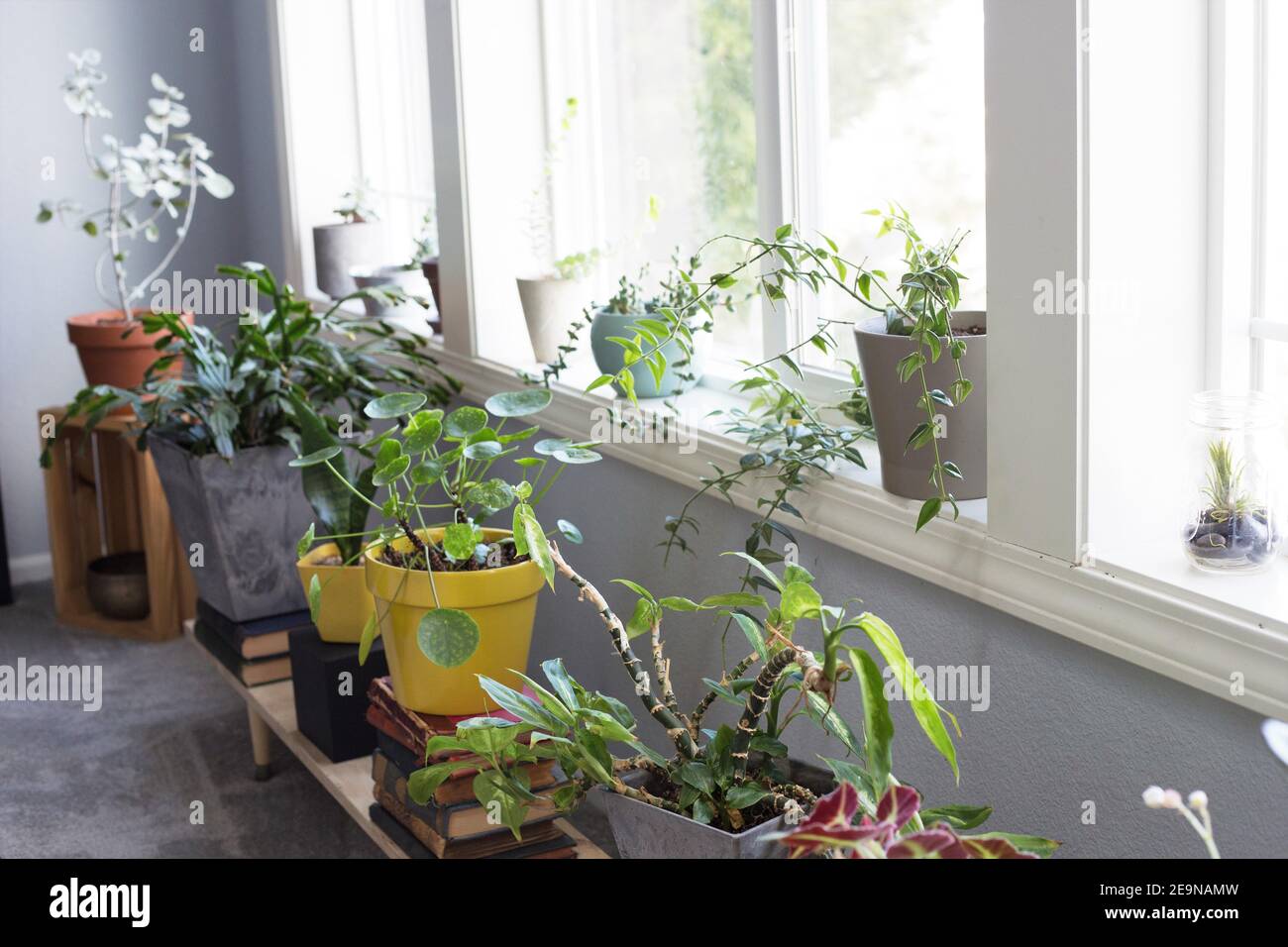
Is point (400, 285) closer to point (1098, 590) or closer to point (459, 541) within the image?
point (459, 541)

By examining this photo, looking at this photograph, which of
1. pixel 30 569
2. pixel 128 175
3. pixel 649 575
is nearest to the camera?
pixel 649 575

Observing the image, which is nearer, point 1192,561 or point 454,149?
point 1192,561

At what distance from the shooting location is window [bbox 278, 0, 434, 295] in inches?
142

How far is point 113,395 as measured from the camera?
8.76ft

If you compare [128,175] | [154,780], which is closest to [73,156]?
[128,175]

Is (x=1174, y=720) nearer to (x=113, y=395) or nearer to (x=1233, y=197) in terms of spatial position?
(x=1233, y=197)

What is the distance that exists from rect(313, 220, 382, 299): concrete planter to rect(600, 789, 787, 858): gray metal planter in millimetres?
2440

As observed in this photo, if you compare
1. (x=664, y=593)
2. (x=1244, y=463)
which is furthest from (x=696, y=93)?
(x=1244, y=463)

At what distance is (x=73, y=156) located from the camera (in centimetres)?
403

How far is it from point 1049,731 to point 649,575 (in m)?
0.88
